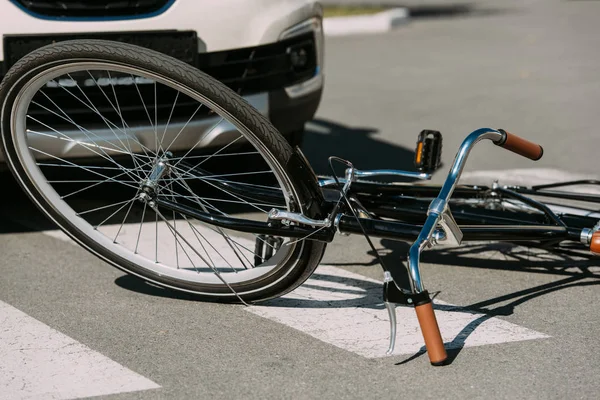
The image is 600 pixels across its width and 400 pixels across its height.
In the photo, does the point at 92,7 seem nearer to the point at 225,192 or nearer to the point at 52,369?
the point at 225,192

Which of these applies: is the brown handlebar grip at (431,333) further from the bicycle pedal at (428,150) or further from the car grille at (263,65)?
the car grille at (263,65)

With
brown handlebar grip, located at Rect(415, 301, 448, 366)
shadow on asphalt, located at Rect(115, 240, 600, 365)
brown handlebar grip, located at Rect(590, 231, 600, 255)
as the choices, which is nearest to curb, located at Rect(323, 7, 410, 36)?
shadow on asphalt, located at Rect(115, 240, 600, 365)

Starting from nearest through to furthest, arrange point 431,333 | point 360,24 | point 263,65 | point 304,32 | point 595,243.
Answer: point 431,333, point 595,243, point 263,65, point 304,32, point 360,24

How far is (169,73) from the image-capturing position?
3215 mm

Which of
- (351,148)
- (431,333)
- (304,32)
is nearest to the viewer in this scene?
(431,333)

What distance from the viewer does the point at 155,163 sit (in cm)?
353

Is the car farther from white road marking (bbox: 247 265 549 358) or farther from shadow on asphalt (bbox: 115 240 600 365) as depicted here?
white road marking (bbox: 247 265 549 358)

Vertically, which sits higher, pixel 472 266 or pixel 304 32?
pixel 304 32

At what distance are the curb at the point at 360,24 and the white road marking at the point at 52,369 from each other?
1048 centimetres

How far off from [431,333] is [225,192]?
1.14 meters

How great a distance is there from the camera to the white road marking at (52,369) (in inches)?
117

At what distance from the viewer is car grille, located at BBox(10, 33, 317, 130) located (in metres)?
4.33

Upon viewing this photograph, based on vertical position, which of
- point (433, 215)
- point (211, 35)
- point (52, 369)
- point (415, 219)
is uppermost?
point (211, 35)

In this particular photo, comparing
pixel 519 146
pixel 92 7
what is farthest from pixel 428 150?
pixel 92 7
